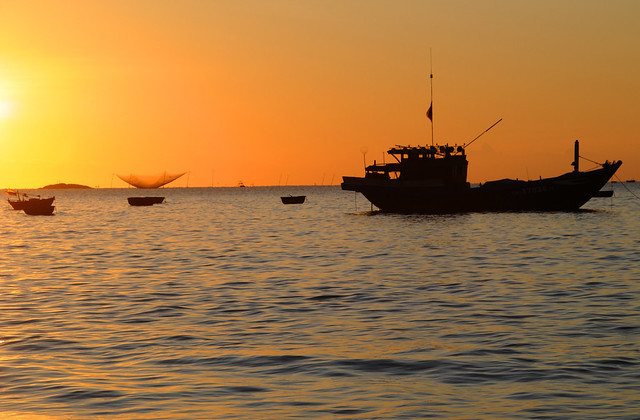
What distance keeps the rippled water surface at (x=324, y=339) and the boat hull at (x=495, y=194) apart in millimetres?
49655

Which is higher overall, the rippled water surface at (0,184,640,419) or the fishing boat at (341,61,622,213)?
the fishing boat at (341,61,622,213)

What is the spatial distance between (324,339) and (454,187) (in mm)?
72423

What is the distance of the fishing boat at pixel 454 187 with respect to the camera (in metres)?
87.1

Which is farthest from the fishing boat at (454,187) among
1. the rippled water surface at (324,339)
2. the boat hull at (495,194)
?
the rippled water surface at (324,339)

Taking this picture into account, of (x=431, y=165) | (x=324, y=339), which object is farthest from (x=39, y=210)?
(x=324, y=339)

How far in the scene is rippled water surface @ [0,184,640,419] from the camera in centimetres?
1206

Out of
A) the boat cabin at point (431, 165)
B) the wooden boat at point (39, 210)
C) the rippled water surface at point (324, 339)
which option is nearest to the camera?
the rippled water surface at point (324, 339)

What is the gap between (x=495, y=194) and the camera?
89.1 metres

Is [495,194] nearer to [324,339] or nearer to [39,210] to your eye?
[39,210]

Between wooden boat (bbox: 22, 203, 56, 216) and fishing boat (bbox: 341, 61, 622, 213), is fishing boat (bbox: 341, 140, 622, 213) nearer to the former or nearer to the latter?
fishing boat (bbox: 341, 61, 622, 213)

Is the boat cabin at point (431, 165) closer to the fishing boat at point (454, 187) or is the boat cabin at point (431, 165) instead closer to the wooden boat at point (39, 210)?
the fishing boat at point (454, 187)

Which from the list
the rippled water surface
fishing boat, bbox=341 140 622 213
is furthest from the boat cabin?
the rippled water surface

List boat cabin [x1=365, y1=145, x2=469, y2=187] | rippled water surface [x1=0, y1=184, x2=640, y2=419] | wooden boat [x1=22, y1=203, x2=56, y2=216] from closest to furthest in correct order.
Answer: rippled water surface [x1=0, y1=184, x2=640, y2=419], boat cabin [x1=365, y1=145, x2=469, y2=187], wooden boat [x1=22, y1=203, x2=56, y2=216]

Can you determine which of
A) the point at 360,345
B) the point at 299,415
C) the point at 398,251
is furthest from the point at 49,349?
the point at 398,251
